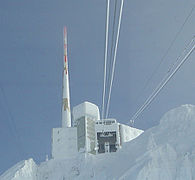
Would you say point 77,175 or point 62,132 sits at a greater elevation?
point 62,132

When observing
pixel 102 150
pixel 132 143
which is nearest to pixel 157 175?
pixel 132 143

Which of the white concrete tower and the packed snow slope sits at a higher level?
the white concrete tower

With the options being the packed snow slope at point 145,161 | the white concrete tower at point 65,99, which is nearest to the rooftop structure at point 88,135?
the white concrete tower at point 65,99

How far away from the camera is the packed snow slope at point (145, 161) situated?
264 ft

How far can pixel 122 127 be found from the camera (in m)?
129

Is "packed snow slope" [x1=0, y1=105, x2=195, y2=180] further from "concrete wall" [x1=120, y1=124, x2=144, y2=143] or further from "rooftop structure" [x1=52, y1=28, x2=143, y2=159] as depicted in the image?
Result: "concrete wall" [x1=120, y1=124, x2=144, y2=143]

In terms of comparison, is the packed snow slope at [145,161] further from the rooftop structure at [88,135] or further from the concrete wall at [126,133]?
the concrete wall at [126,133]

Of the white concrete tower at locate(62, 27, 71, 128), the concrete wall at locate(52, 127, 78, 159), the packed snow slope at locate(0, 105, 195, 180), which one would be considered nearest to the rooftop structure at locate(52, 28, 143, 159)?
the concrete wall at locate(52, 127, 78, 159)

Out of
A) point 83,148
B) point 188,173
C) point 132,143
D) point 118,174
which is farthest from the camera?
point 83,148

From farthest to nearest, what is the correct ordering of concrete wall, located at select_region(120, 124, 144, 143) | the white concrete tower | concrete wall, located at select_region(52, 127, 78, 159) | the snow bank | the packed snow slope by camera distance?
1. the white concrete tower
2. concrete wall, located at select_region(120, 124, 144, 143)
3. concrete wall, located at select_region(52, 127, 78, 159)
4. the snow bank
5. the packed snow slope

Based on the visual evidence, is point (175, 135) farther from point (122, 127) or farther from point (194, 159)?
point (122, 127)

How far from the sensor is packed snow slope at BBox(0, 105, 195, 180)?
264 feet

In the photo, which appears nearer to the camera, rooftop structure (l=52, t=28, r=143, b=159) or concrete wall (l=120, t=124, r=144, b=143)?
rooftop structure (l=52, t=28, r=143, b=159)

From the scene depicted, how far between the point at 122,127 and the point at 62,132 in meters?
22.0
